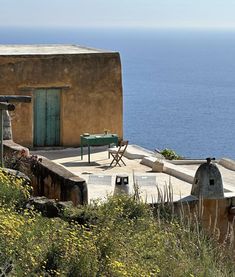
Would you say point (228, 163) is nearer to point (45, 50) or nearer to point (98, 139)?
point (98, 139)

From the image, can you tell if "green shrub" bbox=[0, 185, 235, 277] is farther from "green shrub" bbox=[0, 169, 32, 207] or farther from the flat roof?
the flat roof

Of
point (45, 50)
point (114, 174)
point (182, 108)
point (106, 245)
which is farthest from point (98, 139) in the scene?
point (182, 108)

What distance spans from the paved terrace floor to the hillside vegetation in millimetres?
2376

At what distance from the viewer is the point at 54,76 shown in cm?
2236

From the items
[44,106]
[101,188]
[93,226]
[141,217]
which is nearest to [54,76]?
[44,106]

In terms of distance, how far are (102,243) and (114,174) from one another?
8.54 m

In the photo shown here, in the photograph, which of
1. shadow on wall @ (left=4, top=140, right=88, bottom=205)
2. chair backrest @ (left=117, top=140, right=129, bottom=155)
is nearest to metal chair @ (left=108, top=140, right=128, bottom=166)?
chair backrest @ (left=117, top=140, right=129, bottom=155)

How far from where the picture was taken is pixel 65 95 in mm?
22641

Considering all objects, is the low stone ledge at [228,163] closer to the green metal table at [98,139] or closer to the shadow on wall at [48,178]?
the green metal table at [98,139]

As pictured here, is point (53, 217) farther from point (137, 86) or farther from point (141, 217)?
point (137, 86)

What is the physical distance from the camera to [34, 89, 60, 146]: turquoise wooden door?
74.3 feet

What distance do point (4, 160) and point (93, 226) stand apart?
4530mm

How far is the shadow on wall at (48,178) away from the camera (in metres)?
14.2

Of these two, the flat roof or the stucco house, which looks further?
the flat roof
